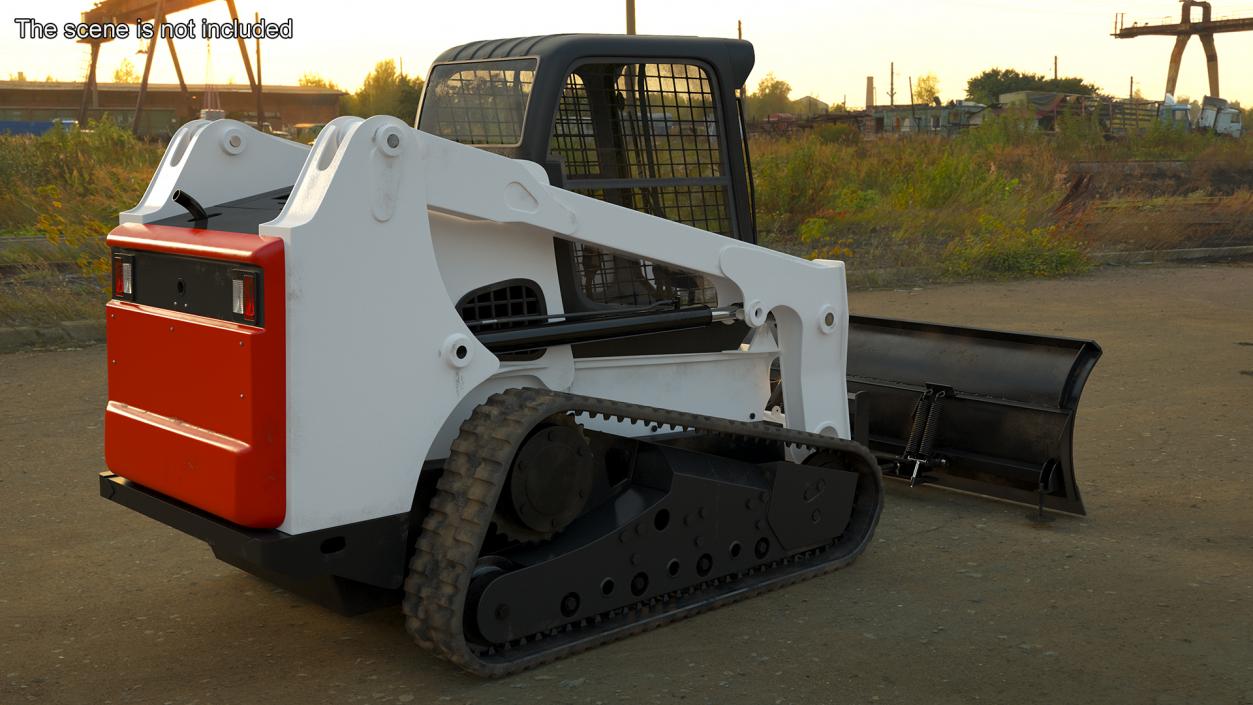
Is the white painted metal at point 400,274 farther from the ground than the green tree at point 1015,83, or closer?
closer

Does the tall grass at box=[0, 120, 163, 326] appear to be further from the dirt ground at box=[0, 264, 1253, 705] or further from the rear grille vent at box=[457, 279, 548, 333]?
the rear grille vent at box=[457, 279, 548, 333]

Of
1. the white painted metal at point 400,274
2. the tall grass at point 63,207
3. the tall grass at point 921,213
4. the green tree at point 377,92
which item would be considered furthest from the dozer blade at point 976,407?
the green tree at point 377,92

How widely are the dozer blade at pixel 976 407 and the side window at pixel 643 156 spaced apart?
108 cm

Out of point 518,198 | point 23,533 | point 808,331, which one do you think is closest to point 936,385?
point 808,331

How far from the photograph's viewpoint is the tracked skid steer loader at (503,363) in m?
3.76

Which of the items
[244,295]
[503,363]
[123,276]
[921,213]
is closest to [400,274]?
[244,295]

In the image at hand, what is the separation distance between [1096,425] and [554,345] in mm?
4573

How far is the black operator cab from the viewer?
15.2ft

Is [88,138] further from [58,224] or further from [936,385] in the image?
[936,385]

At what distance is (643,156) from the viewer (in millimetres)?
4992

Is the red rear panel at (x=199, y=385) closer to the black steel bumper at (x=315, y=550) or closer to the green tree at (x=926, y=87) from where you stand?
the black steel bumper at (x=315, y=550)

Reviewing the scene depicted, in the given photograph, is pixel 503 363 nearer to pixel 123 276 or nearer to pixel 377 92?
pixel 123 276

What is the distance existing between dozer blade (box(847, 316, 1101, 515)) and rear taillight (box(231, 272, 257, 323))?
2750 mm

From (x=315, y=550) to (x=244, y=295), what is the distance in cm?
77
